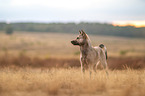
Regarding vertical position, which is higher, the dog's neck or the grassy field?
the dog's neck

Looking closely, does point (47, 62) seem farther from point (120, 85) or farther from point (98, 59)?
point (120, 85)

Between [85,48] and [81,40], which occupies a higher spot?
[81,40]

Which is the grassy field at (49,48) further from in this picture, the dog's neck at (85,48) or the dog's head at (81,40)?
the dog's head at (81,40)

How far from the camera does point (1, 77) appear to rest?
326 inches

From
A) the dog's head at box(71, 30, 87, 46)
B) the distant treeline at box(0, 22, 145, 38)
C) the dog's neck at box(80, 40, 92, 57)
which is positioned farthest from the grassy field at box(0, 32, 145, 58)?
the distant treeline at box(0, 22, 145, 38)

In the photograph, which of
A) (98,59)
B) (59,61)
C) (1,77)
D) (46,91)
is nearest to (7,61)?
(59,61)

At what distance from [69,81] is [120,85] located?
2.05 metres

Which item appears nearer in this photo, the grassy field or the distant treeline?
the grassy field

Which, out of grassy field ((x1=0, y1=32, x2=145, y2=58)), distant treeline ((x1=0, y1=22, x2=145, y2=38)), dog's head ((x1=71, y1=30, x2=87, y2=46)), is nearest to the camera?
dog's head ((x1=71, y1=30, x2=87, y2=46))

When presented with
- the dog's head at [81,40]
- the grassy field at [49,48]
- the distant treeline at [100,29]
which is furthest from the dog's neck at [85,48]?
the distant treeline at [100,29]

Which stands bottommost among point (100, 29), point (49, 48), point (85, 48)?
point (49, 48)

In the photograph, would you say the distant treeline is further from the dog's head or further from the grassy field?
the dog's head

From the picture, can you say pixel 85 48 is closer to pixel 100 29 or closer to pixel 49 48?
pixel 49 48

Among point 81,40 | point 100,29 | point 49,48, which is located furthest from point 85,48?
point 100,29
